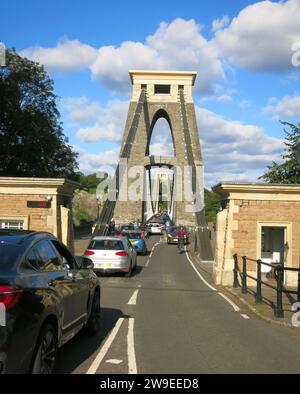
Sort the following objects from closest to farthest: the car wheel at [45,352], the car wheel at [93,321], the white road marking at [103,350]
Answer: the car wheel at [45,352]
the white road marking at [103,350]
the car wheel at [93,321]

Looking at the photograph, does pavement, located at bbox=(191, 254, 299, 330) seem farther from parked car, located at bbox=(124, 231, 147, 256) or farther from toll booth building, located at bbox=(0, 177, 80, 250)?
parked car, located at bbox=(124, 231, 147, 256)


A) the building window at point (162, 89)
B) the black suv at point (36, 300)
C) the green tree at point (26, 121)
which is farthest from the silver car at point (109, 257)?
the building window at point (162, 89)

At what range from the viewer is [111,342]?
23.8ft

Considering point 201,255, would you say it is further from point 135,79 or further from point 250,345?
point 135,79

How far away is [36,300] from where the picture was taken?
454cm

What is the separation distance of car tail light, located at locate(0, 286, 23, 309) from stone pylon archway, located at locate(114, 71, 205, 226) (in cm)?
6004

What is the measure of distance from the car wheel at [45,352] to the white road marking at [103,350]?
674mm

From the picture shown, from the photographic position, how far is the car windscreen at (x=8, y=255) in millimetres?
4590

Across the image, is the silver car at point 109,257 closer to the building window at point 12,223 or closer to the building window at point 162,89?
the building window at point 12,223

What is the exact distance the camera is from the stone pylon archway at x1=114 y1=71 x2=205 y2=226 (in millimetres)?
74500
